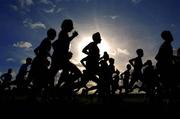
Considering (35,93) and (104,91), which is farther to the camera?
(104,91)

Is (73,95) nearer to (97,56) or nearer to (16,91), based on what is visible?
(97,56)

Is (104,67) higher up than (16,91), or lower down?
higher up

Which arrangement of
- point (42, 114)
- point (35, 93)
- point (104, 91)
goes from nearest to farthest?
1. point (42, 114)
2. point (35, 93)
3. point (104, 91)

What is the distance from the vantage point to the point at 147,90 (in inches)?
501

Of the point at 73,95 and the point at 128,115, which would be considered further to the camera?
the point at 73,95

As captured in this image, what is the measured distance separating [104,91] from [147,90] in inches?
74.9

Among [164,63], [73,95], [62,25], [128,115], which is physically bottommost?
[128,115]

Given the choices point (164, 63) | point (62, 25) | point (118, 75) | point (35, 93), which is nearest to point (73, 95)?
point (35, 93)

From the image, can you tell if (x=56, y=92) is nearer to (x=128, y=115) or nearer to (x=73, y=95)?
(x=73, y=95)

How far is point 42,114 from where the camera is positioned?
244 inches

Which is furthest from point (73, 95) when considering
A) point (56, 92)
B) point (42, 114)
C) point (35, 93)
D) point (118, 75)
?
point (118, 75)

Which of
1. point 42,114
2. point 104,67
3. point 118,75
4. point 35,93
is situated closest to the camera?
point 42,114

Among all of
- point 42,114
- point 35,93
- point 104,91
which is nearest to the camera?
point 42,114

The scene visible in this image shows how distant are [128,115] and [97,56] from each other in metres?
4.85
